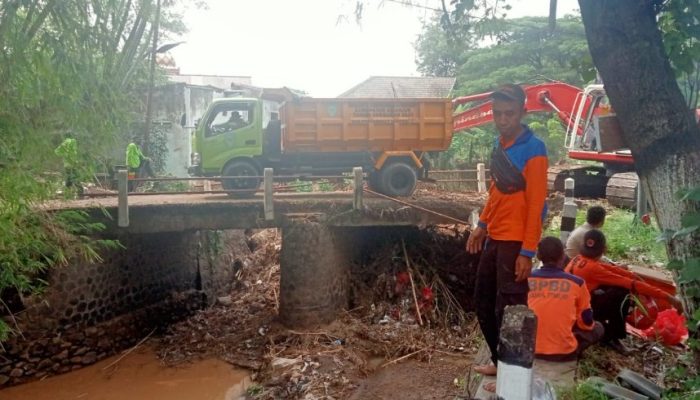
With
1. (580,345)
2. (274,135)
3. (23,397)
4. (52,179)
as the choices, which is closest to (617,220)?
(580,345)

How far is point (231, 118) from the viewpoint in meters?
9.97

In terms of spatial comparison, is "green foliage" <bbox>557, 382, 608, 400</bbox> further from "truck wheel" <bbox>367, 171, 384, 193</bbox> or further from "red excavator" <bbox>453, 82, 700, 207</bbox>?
"red excavator" <bbox>453, 82, 700, 207</bbox>

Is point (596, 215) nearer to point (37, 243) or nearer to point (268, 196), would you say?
point (268, 196)

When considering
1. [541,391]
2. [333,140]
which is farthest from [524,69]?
[541,391]

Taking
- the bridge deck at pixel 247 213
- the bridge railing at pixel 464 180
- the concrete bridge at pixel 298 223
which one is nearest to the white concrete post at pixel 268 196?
the concrete bridge at pixel 298 223

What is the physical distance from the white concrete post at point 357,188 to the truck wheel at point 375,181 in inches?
41.2

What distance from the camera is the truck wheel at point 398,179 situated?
9.71 metres

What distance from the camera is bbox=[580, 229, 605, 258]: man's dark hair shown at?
4.27m

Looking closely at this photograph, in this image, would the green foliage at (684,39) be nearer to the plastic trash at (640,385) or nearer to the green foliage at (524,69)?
the plastic trash at (640,385)

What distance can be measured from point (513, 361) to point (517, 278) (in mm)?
1079

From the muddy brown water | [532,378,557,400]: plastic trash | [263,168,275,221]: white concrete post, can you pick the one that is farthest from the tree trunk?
the muddy brown water

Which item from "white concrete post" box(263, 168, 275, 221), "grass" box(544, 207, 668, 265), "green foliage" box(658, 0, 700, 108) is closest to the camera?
"green foliage" box(658, 0, 700, 108)

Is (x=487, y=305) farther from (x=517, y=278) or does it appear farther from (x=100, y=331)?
(x=100, y=331)

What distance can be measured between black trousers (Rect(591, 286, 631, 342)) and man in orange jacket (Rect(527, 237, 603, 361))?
0.62 metres
